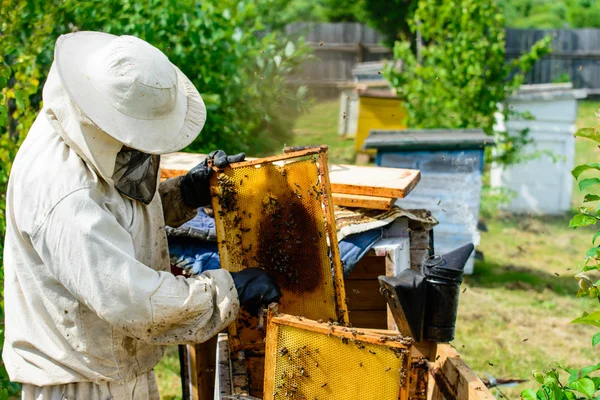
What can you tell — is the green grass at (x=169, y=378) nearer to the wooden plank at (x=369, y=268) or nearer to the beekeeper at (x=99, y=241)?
the wooden plank at (x=369, y=268)

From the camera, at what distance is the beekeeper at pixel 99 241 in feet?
7.53

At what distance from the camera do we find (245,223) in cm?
304


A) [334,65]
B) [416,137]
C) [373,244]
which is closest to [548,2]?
[334,65]

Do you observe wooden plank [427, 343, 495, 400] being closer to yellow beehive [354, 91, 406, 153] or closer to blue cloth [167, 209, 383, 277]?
blue cloth [167, 209, 383, 277]

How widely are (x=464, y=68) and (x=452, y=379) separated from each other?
6.67m

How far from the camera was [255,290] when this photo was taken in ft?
8.56

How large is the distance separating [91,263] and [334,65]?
20.6 m

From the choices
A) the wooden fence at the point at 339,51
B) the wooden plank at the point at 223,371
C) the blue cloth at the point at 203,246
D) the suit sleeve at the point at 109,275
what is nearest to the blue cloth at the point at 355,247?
the blue cloth at the point at 203,246

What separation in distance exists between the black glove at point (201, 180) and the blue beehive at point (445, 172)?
14.0 feet

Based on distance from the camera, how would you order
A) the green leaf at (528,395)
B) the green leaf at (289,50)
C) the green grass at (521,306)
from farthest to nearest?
the green leaf at (289,50) → the green grass at (521,306) → the green leaf at (528,395)

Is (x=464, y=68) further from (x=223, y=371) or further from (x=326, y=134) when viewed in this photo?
(x=223, y=371)

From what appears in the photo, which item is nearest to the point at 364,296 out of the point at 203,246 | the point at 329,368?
the point at 203,246

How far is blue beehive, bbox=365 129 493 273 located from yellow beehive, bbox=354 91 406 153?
162 inches

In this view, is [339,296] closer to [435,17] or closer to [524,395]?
[524,395]
